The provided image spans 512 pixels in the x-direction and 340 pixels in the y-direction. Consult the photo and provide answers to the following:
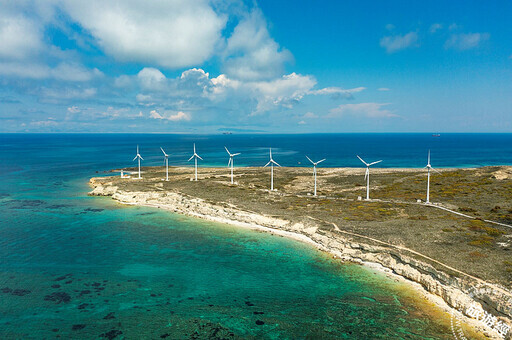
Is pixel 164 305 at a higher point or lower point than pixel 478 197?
lower

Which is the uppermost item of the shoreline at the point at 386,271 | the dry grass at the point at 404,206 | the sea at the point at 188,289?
the dry grass at the point at 404,206

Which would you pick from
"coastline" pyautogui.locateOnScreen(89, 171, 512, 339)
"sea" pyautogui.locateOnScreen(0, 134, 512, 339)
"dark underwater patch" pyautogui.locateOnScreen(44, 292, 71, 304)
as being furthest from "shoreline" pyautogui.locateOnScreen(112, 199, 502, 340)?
"dark underwater patch" pyautogui.locateOnScreen(44, 292, 71, 304)

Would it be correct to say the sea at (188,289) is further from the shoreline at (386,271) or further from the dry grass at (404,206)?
the dry grass at (404,206)

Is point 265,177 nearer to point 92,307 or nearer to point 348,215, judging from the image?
point 348,215

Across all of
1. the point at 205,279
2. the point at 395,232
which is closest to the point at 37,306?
the point at 205,279

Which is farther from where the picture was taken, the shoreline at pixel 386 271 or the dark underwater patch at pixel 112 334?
the shoreline at pixel 386 271

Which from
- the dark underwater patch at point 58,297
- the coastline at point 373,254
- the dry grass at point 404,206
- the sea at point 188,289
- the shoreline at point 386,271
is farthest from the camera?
the dry grass at point 404,206

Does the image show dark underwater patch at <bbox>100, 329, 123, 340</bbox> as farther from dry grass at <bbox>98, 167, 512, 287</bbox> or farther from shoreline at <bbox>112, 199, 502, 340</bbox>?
dry grass at <bbox>98, 167, 512, 287</bbox>

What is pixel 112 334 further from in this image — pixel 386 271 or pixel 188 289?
pixel 386 271

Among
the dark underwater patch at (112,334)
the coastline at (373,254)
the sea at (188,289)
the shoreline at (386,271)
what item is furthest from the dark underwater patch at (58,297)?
the coastline at (373,254)
